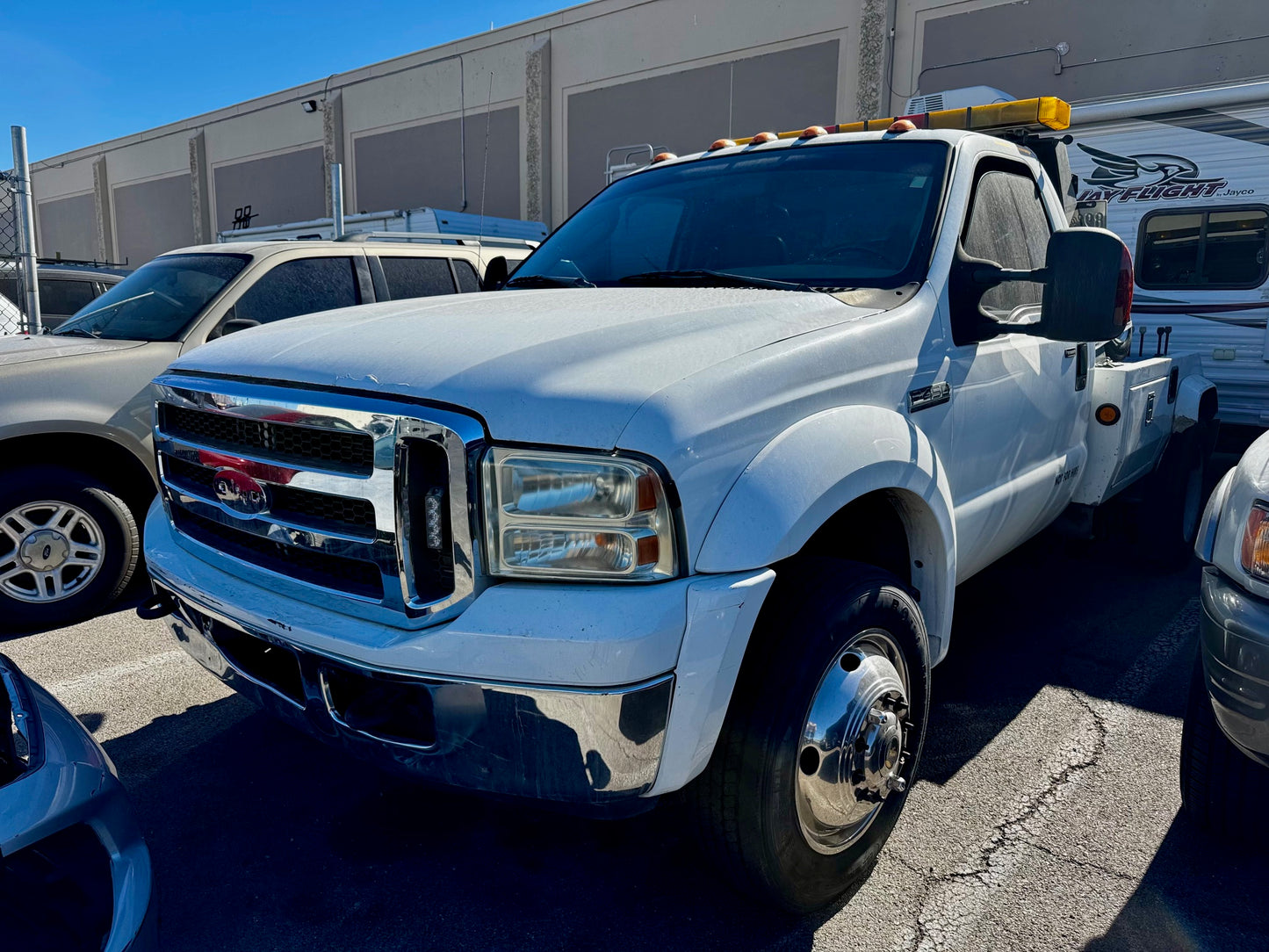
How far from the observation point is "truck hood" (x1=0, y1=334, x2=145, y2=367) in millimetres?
4230

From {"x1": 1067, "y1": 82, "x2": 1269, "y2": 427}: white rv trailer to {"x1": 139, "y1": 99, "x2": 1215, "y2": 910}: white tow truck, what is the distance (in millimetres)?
4737

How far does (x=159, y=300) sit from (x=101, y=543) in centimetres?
139

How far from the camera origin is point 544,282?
320 cm

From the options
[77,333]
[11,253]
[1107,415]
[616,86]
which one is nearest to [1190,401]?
[1107,415]

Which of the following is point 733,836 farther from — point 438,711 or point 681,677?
point 438,711

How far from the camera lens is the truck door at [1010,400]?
9.23 ft

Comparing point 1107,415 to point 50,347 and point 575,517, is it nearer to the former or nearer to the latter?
point 575,517

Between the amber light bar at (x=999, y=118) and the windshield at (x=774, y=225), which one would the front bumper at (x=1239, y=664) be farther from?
the amber light bar at (x=999, y=118)

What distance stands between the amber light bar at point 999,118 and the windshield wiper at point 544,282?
106 centimetres

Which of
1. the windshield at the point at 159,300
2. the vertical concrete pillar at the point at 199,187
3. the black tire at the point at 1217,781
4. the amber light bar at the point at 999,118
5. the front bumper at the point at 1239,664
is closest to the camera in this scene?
the front bumper at the point at 1239,664

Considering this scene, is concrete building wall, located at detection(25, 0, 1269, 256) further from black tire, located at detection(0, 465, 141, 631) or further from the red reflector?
the red reflector

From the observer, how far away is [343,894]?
2.37m


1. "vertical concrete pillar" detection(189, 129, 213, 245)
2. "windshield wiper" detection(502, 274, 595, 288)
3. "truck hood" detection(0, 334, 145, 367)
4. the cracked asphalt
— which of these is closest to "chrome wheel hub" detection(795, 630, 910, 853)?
the cracked asphalt

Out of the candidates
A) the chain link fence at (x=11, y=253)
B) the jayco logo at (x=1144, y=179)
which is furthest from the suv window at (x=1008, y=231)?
the chain link fence at (x=11, y=253)
